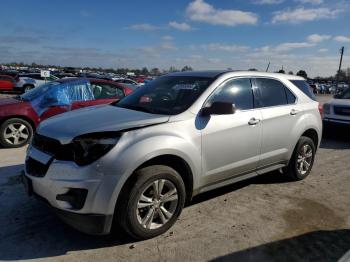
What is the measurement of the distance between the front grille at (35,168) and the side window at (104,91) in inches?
177

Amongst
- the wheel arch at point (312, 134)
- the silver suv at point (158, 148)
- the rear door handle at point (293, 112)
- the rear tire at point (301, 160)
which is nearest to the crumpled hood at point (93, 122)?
the silver suv at point (158, 148)

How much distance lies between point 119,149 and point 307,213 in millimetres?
2621

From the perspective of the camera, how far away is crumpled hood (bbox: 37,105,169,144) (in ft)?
11.5

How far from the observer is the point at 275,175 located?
6.08 metres

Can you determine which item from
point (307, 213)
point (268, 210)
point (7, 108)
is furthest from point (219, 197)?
point (7, 108)

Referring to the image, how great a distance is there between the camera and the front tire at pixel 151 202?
3.45m

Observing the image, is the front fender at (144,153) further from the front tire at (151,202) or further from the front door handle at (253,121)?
the front door handle at (253,121)

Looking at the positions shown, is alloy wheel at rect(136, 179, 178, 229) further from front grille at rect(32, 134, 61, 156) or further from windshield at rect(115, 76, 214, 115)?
front grille at rect(32, 134, 61, 156)

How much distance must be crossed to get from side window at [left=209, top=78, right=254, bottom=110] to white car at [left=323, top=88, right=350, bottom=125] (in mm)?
6004

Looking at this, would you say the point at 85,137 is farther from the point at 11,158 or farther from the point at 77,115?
the point at 11,158

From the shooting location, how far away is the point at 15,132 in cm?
755

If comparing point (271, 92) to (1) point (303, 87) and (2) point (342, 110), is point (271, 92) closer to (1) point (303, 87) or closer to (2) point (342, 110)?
(1) point (303, 87)

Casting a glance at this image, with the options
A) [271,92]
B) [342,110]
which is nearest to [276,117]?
[271,92]

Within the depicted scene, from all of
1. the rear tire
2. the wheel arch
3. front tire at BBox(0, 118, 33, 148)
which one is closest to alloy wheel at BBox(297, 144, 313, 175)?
the rear tire
